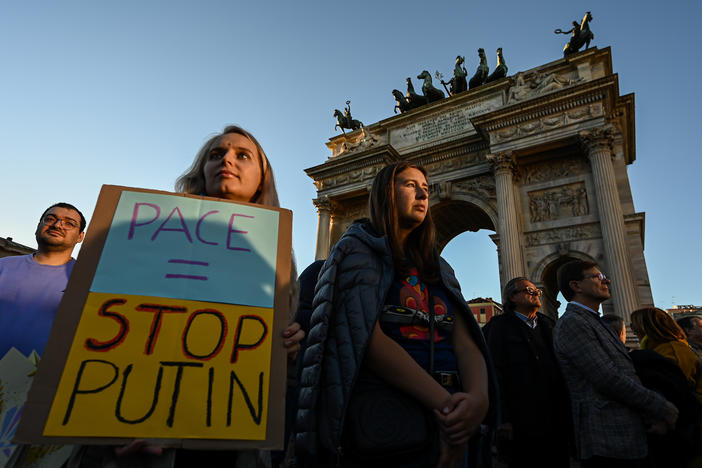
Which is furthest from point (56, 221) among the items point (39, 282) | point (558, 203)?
point (558, 203)

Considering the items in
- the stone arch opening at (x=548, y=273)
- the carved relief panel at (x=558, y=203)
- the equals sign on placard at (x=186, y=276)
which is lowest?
the equals sign on placard at (x=186, y=276)

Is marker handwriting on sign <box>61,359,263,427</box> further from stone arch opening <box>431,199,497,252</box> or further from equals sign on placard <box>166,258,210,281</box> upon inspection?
stone arch opening <box>431,199,497,252</box>

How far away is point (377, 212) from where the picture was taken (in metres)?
2.01

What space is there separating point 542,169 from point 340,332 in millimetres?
15210

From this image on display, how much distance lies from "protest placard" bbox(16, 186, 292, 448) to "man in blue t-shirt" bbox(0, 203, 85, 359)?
1374 mm

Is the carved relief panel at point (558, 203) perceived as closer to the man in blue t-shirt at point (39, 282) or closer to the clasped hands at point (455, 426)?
the clasped hands at point (455, 426)

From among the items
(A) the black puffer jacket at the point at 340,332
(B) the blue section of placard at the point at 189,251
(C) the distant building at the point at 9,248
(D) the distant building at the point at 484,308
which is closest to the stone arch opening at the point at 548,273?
(A) the black puffer jacket at the point at 340,332

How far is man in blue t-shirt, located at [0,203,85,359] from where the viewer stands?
85.9 inches

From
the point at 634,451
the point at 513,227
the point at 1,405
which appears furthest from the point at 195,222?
the point at 513,227

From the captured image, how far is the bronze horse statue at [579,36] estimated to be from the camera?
1512 centimetres

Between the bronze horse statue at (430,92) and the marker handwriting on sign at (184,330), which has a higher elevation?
the bronze horse statue at (430,92)

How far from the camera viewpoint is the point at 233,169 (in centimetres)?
185

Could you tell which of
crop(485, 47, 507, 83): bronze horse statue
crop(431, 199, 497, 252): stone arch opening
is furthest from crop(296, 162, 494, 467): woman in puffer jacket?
crop(485, 47, 507, 83): bronze horse statue

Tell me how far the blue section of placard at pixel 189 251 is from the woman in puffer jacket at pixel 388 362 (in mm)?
353
